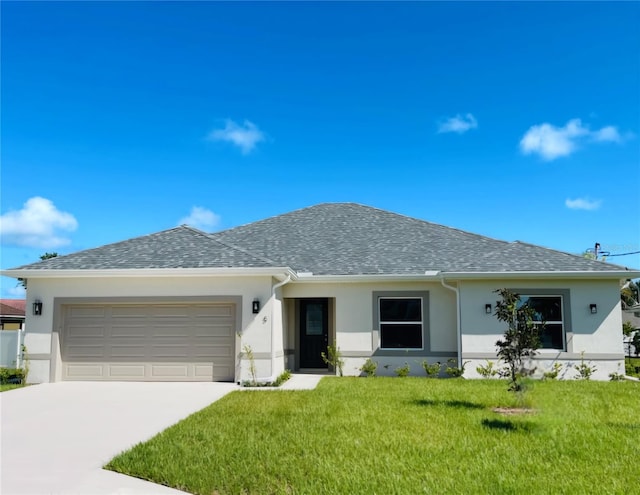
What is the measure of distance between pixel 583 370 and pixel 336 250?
8.49 metres

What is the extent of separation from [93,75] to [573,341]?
16466 millimetres

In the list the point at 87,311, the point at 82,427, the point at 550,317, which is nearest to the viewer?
the point at 82,427

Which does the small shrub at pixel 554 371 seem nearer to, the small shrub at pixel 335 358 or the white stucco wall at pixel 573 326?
the white stucco wall at pixel 573 326

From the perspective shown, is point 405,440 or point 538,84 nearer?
point 405,440

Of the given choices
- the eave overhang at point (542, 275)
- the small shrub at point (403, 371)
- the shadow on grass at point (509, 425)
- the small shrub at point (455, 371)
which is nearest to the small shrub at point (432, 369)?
the small shrub at point (455, 371)

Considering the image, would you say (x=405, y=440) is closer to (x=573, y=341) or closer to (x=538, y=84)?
(x=573, y=341)

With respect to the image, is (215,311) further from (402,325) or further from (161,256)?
(402,325)

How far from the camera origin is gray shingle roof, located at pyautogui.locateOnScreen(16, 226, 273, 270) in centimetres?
1327

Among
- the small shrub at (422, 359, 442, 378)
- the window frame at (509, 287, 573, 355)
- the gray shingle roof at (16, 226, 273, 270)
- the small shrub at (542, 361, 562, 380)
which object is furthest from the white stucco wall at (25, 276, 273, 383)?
the small shrub at (542, 361, 562, 380)

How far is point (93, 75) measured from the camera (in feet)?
49.6

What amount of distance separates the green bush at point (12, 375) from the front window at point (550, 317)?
1412 cm

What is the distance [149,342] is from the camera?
13.5 metres

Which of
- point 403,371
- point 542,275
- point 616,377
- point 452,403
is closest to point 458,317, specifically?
point 403,371

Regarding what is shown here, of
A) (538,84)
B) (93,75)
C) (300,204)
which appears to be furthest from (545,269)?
(93,75)
